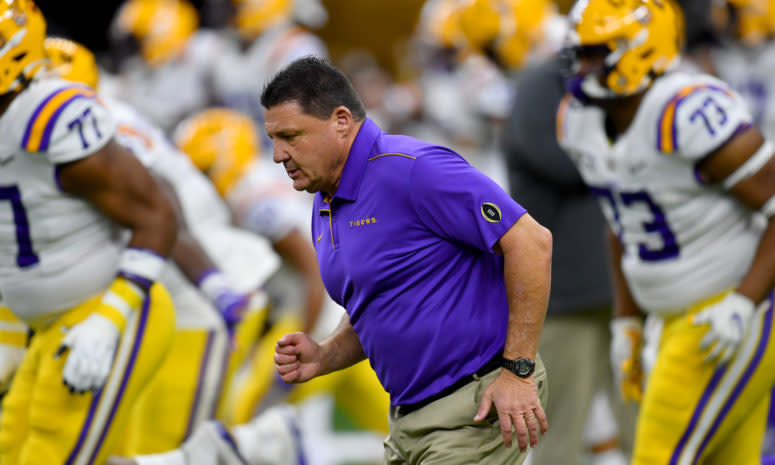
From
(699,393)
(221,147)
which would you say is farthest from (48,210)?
(221,147)

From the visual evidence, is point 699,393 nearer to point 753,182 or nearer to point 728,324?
point 728,324

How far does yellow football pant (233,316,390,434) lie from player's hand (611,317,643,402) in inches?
69.4

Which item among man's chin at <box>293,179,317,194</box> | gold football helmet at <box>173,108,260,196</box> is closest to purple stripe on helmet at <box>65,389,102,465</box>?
man's chin at <box>293,179,317,194</box>

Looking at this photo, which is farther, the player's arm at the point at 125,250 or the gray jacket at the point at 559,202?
the gray jacket at the point at 559,202

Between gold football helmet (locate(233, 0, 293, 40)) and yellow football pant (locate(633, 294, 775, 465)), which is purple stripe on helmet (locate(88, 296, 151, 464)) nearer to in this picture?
yellow football pant (locate(633, 294, 775, 465))

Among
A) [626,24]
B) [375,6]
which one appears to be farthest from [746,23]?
[375,6]

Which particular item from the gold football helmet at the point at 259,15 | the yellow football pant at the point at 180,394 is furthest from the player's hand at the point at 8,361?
the gold football helmet at the point at 259,15

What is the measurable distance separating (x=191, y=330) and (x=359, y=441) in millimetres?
2576

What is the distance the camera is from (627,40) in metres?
4.12

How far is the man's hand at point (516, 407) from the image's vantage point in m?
2.97

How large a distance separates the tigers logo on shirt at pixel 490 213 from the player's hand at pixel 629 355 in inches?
63.6

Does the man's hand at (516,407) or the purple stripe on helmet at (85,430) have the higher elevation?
the man's hand at (516,407)

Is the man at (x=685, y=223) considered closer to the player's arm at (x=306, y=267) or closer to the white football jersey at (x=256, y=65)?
the player's arm at (x=306, y=267)

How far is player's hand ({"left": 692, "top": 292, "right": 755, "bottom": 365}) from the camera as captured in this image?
3.86 meters
